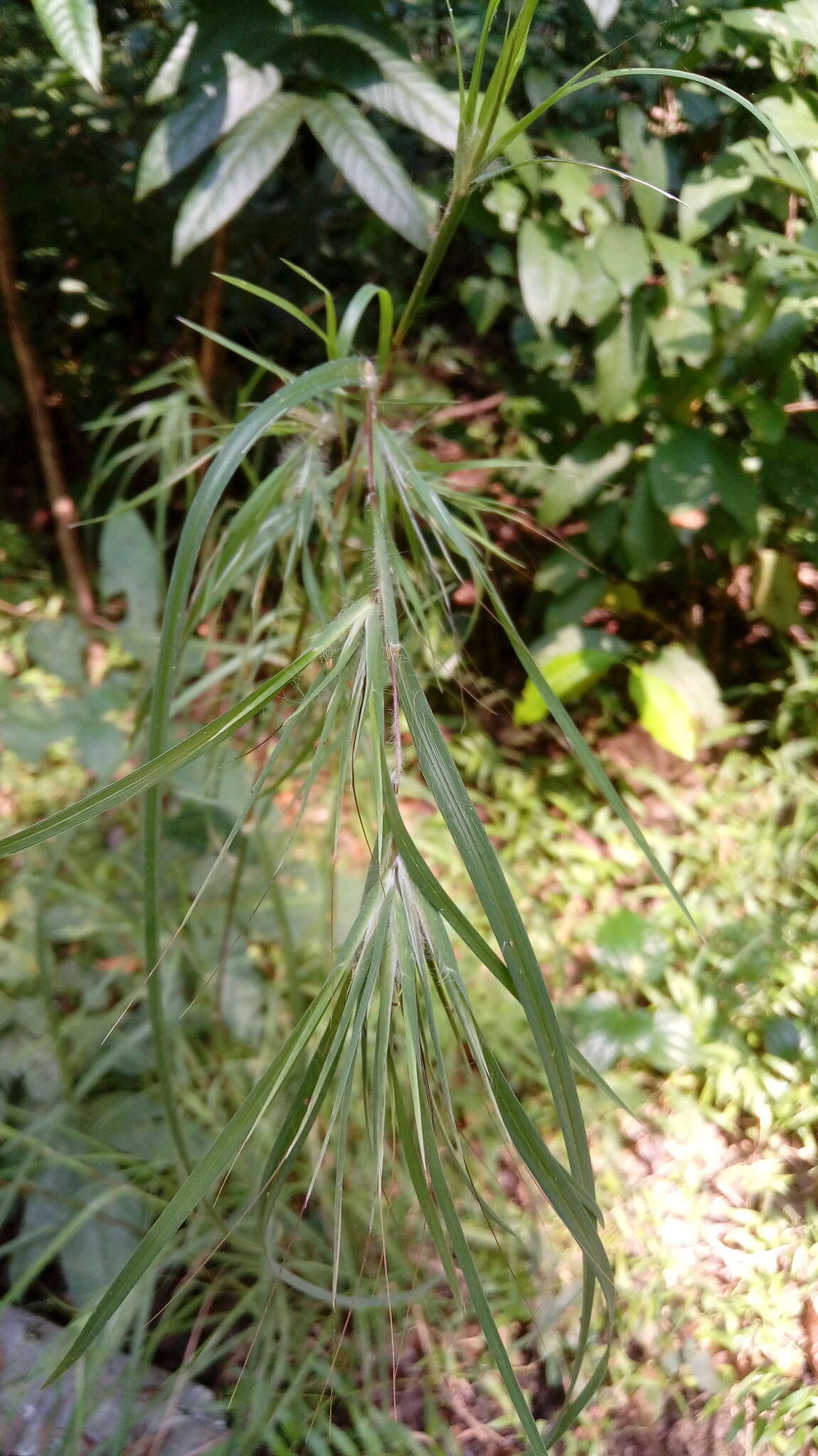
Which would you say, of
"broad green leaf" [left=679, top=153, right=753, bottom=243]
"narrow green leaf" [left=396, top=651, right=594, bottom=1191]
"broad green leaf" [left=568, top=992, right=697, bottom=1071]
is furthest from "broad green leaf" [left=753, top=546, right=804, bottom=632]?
"narrow green leaf" [left=396, top=651, right=594, bottom=1191]

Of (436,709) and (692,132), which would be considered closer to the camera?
(692,132)

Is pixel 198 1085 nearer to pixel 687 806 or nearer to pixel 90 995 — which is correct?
pixel 90 995

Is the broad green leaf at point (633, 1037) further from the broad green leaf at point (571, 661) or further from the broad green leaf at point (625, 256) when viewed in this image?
the broad green leaf at point (625, 256)

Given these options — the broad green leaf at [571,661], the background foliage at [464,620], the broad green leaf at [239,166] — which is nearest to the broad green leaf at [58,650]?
the background foliage at [464,620]

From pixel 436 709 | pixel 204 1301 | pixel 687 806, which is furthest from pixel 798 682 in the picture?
pixel 204 1301

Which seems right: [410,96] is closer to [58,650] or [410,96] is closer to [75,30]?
[75,30]
